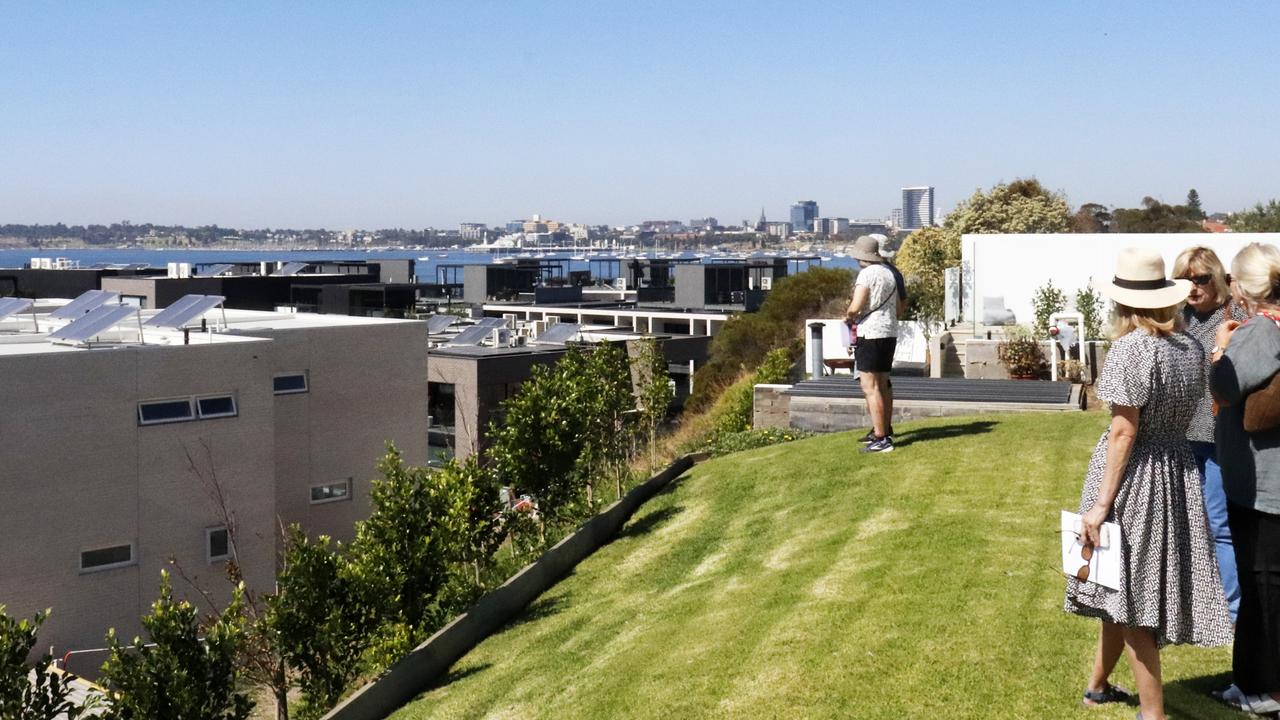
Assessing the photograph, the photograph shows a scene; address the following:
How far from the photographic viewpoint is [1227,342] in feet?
19.3

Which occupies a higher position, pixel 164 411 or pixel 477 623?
pixel 164 411

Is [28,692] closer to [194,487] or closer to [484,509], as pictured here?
[484,509]

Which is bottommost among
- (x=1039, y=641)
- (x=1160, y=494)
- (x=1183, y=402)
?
(x=1039, y=641)

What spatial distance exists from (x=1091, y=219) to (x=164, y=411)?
196 feet

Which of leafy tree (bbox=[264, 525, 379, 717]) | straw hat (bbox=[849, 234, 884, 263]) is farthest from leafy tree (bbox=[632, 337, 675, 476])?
leafy tree (bbox=[264, 525, 379, 717])

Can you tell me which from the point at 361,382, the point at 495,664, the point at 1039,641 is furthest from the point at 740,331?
the point at 1039,641

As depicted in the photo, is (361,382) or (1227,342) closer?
(1227,342)

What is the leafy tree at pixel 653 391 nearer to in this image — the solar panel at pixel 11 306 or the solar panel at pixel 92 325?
the solar panel at pixel 92 325

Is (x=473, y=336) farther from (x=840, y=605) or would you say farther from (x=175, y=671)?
(x=840, y=605)

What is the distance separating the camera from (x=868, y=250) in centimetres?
1195

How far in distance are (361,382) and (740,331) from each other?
23.4m

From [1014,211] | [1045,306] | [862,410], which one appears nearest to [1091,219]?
[1014,211]

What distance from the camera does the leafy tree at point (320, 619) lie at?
10.5 metres

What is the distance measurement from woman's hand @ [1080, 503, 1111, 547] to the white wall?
76.9 ft
